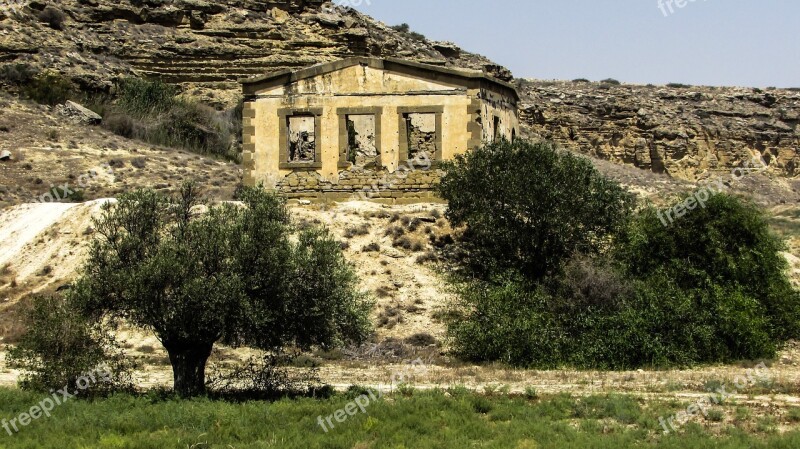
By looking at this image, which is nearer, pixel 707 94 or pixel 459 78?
pixel 459 78

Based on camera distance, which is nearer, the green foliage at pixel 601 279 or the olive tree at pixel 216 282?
the olive tree at pixel 216 282

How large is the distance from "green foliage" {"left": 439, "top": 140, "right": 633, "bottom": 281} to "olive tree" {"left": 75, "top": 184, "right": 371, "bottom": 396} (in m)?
8.20

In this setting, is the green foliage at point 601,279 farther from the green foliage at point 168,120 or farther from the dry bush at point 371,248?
the green foliage at point 168,120

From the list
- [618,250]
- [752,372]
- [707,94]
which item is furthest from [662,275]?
[707,94]

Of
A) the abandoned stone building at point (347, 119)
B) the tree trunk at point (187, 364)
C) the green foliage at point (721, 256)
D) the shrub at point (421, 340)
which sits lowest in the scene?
the shrub at point (421, 340)

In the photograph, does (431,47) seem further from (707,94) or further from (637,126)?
(707,94)

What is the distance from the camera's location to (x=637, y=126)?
59.5m

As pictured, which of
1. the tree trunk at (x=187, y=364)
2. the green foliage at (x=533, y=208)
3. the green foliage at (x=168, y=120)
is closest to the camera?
the tree trunk at (x=187, y=364)

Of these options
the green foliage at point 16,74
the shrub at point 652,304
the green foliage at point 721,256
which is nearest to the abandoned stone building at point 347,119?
the shrub at point 652,304

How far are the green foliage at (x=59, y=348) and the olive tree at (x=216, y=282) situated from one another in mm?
400

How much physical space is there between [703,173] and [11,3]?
3788cm

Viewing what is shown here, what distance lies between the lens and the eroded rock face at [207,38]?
50625mm

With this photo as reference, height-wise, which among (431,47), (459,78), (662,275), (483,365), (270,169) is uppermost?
(431,47)

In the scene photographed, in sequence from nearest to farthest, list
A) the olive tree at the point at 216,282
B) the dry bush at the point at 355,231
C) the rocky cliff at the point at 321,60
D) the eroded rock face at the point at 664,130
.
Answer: the olive tree at the point at 216,282, the dry bush at the point at 355,231, the rocky cliff at the point at 321,60, the eroded rock face at the point at 664,130
